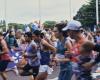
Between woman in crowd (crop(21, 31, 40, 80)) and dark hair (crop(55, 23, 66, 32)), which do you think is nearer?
dark hair (crop(55, 23, 66, 32))

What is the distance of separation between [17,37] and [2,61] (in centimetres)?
1229

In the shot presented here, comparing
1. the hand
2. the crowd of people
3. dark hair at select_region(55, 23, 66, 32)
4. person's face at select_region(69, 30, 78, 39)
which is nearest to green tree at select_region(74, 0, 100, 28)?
the crowd of people

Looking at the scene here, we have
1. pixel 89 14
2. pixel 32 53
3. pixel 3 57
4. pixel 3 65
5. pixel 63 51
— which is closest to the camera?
pixel 63 51

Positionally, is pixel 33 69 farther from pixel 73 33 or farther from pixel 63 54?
pixel 73 33

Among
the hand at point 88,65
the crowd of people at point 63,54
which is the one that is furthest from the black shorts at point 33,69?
the hand at point 88,65

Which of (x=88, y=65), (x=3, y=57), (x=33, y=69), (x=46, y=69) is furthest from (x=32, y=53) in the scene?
(x=88, y=65)

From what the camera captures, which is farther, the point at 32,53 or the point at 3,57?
the point at 3,57

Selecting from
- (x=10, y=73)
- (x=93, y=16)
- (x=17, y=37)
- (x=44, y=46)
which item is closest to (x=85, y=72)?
(x=44, y=46)

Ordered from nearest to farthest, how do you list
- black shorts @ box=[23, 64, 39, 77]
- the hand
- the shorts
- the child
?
the hand < the child < the shorts < black shorts @ box=[23, 64, 39, 77]

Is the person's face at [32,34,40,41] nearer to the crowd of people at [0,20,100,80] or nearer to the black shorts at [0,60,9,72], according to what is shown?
the crowd of people at [0,20,100,80]

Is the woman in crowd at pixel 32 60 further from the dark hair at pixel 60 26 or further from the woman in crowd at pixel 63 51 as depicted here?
the dark hair at pixel 60 26

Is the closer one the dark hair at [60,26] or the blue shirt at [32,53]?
the dark hair at [60,26]

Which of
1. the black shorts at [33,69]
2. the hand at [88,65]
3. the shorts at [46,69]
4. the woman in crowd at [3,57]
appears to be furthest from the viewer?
the woman in crowd at [3,57]

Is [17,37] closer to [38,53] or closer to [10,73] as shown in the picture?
[10,73]
